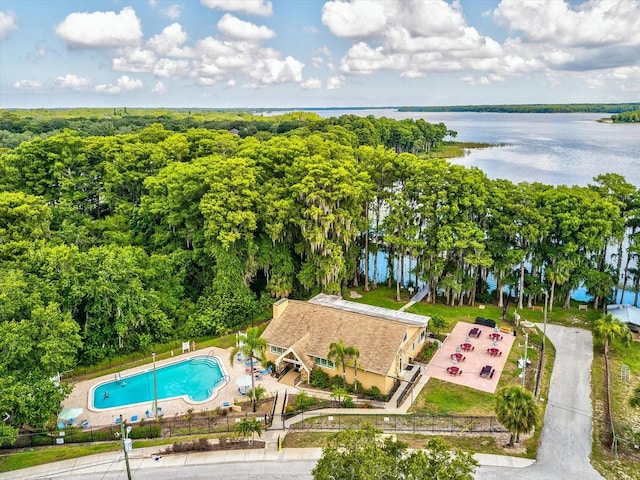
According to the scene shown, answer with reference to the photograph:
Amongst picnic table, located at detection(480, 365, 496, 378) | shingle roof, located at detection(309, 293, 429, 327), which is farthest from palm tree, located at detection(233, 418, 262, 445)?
picnic table, located at detection(480, 365, 496, 378)

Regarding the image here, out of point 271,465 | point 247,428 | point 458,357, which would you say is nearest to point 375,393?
point 458,357

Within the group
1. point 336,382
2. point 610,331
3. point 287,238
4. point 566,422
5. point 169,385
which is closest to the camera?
point 566,422

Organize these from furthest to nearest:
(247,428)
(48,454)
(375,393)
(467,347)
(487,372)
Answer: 1. (467,347)
2. (487,372)
3. (375,393)
4. (48,454)
5. (247,428)

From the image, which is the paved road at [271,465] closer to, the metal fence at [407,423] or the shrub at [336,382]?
the metal fence at [407,423]

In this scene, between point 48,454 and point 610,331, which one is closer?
point 48,454

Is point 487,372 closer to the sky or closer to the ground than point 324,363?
closer to the ground

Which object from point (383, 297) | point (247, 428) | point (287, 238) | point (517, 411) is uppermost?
point (287, 238)

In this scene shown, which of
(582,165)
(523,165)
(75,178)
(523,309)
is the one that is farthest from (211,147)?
(582,165)

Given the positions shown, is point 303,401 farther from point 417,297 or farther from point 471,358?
point 417,297
